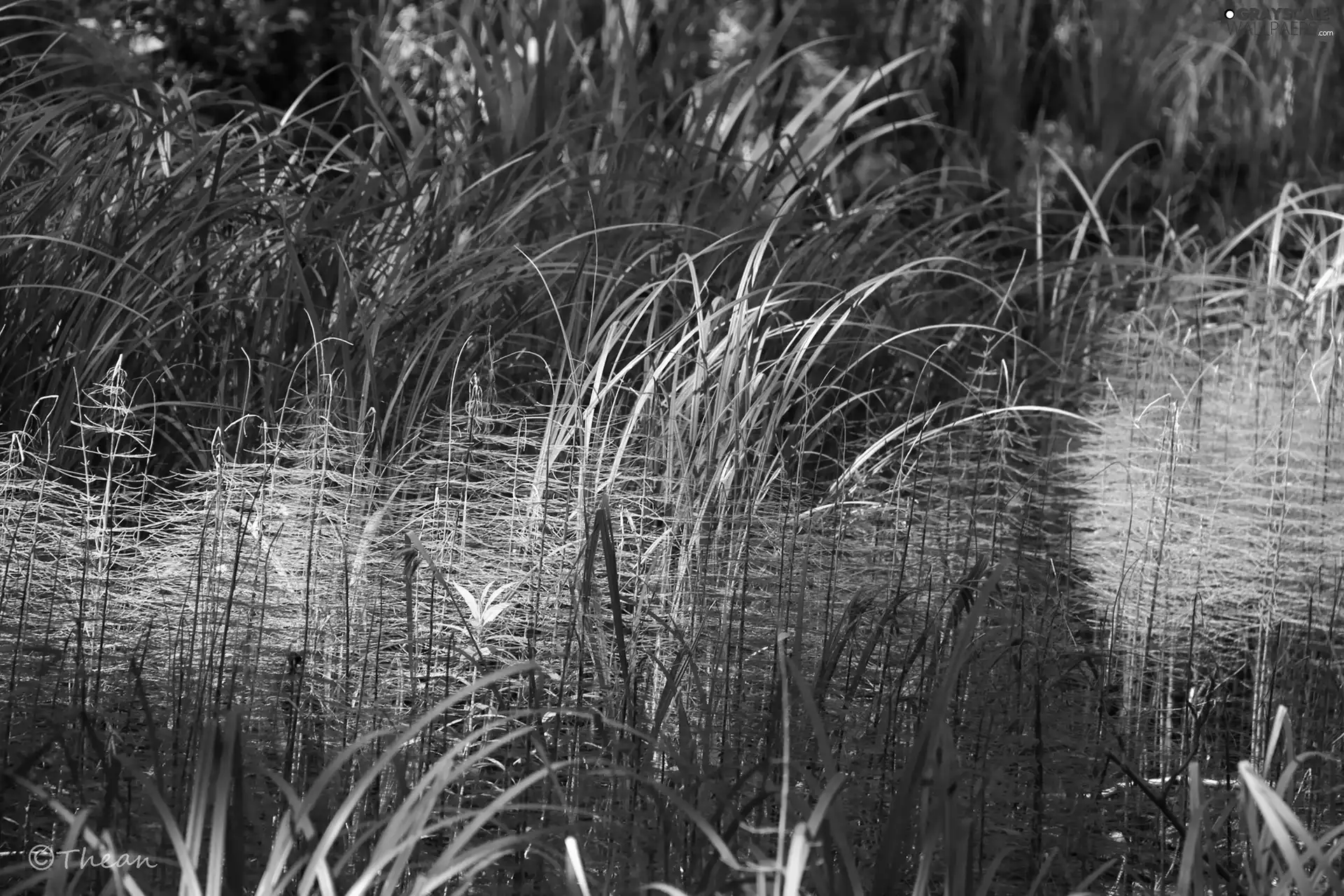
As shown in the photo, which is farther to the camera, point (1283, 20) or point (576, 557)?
point (1283, 20)

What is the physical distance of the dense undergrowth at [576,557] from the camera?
167cm

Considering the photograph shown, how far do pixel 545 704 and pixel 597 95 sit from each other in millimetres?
2407

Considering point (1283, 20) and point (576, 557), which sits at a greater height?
point (1283, 20)

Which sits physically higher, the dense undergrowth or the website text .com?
the website text .com

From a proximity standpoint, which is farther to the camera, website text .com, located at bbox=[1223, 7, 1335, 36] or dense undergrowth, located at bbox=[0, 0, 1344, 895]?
website text .com, located at bbox=[1223, 7, 1335, 36]

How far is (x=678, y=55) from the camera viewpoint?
4930mm

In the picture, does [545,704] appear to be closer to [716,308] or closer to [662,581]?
[662,581]

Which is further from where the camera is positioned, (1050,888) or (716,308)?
(716,308)

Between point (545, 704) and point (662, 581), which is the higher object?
point (662, 581)

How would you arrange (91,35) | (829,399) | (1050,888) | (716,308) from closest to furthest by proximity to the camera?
1. (1050,888)
2. (716,308)
3. (829,399)
4. (91,35)

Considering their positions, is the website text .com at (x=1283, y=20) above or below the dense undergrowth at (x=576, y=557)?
above

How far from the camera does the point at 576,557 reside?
2.05 metres

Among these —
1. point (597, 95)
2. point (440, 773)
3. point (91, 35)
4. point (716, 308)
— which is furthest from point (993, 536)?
point (91, 35)

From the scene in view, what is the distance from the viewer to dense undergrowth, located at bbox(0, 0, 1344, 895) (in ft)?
5.49
